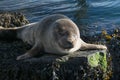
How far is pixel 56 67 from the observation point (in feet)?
23.8

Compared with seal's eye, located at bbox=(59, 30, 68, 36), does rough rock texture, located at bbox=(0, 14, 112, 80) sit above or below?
below

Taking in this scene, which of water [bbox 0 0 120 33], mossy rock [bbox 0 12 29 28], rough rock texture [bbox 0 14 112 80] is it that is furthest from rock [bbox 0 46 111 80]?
water [bbox 0 0 120 33]

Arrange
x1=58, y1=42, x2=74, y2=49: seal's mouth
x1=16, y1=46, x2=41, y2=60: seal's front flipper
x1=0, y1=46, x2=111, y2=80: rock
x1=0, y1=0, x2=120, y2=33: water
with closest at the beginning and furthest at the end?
1. x1=58, y1=42, x2=74, y2=49: seal's mouth
2. x1=0, y1=46, x2=111, y2=80: rock
3. x1=16, y1=46, x2=41, y2=60: seal's front flipper
4. x1=0, y1=0, x2=120, y2=33: water

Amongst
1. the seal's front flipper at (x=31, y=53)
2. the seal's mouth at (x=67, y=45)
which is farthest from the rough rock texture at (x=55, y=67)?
the seal's mouth at (x=67, y=45)

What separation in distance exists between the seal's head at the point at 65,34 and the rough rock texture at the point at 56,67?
29 cm

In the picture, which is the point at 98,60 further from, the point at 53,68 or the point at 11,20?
the point at 11,20

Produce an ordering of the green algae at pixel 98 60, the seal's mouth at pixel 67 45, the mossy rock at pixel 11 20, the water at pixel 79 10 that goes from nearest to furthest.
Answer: the seal's mouth at pixel 67 45 < the green algae at pixel 98 60 < the mossy rock at pixel 11 20 < the water at pixel 79 10

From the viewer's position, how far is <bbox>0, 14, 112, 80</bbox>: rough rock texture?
724 centimetres

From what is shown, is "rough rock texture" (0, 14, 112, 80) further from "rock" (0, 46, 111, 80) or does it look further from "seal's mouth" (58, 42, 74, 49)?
"seal's mouth" (58, 42, 74, 49)

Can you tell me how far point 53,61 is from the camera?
726 centimetres

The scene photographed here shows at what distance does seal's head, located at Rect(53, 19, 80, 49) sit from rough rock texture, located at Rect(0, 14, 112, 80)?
11.3 inches

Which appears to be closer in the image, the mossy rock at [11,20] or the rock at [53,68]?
the rock at [53,68]

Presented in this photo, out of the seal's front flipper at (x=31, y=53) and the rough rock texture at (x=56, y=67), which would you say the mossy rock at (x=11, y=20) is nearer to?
the seal's front flipper at (x=31, y=53)

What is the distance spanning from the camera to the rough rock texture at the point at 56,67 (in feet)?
23.8
